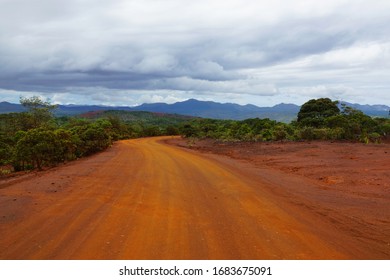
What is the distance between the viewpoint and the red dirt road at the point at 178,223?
6039 millimetres

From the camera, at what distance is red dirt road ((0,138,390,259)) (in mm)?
6039

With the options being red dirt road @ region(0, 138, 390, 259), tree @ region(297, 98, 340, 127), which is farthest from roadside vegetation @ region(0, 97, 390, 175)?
red dirt road @ region(0, 138, 390, 259)

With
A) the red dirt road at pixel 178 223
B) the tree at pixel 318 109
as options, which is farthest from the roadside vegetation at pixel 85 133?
the red dirt road at pixel 178 223

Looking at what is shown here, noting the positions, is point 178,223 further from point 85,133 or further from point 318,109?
point 318,109

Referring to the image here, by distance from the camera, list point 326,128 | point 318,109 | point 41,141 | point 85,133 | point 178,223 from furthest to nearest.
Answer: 1. point 318,109
2. point 326,128
3. point 85,133
4. point 41,141
5. point 178,223

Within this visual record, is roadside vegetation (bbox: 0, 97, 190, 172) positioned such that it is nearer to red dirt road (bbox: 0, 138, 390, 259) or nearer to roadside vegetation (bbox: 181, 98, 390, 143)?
red dirt road (bbox: 0, 138, 390, 259)

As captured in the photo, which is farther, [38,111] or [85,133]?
[38,111]

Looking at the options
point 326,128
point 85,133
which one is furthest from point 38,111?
point 326,128

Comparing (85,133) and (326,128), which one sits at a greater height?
(326,128)

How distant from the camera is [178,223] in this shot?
7.64 m

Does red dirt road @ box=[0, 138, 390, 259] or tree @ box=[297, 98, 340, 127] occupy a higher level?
tree @ box=[297, 98, 340, 127]

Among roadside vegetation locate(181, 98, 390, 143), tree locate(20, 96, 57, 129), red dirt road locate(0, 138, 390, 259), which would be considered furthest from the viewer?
tree locate(20, 96, 57, 129)

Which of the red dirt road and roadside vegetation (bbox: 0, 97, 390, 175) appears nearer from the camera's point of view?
the red dirt road

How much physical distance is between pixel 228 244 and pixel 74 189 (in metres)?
6.34
